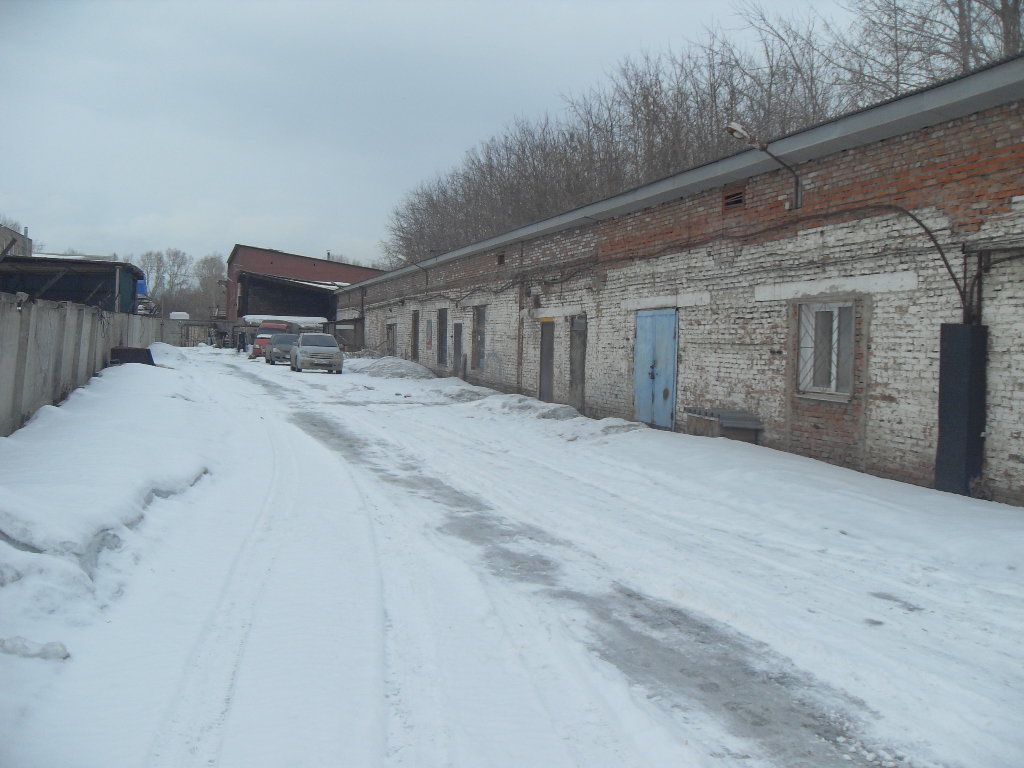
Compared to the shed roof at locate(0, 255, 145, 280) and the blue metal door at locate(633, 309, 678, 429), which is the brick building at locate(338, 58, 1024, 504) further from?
the shed roof at locate(0, 255, 145, 280)

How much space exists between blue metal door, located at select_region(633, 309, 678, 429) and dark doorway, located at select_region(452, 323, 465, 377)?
9954 mm

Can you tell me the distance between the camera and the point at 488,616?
13.4 ft

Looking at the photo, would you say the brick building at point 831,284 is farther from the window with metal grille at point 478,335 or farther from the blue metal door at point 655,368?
the window with metal grille at point 478,335

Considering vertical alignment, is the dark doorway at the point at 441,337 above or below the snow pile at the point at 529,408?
above

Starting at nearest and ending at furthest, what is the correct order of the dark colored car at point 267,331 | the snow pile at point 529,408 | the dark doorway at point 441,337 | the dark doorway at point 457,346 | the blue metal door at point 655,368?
the blue metal door at point 655,368 → the snow pile at point 529,408 → the dark doorway at point 457,346 → the dark doorway at point 441,337 → the dark colored car at point 267,331

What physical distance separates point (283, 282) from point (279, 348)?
15.8 m

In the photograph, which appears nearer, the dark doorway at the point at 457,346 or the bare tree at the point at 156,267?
the dark doorway at the point at 457,346

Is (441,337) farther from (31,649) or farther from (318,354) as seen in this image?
(31,649)

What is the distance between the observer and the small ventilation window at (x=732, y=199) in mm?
10664

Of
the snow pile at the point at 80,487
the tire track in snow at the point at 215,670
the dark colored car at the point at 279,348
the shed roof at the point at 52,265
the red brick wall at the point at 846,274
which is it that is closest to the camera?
the tire track in snow at the point at 215,670

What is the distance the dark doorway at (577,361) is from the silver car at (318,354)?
13.1 m

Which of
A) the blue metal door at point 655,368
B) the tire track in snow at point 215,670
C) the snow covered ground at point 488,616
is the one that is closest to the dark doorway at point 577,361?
the blue metal door at point 655,368

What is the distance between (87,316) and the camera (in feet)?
39.5

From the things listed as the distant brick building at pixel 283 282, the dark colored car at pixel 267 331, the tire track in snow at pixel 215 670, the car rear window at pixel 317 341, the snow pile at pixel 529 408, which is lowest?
the tire track in snow at pixel 215 670
